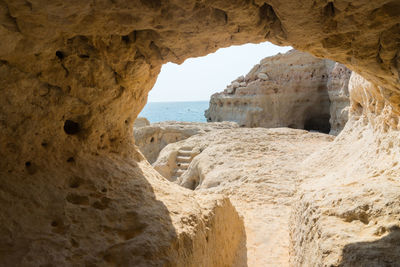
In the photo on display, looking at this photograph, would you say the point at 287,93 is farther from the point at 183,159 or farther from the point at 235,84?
the point at 183,159

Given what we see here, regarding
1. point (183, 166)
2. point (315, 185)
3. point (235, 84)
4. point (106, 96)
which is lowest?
point (183, 166)

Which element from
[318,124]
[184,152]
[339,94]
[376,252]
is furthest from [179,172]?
[318,124]

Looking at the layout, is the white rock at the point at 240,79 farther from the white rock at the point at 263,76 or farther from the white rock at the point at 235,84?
the white rock at the point at 263,76

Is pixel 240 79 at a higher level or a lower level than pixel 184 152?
higher

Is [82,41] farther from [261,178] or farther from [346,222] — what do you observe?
[261,178]

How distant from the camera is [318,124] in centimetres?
1836

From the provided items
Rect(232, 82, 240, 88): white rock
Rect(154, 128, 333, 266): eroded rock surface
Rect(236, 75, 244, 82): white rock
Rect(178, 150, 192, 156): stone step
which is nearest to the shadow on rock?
Rect(154, 128, 333, 266): eroded rock surface

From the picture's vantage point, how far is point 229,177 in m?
6.24

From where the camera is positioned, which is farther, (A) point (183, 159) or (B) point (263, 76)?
(B) point (263, 76)

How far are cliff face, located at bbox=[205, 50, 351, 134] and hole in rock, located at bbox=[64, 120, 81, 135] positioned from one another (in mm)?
15652

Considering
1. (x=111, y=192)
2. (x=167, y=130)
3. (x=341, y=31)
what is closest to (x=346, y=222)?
(x=341, y=31)

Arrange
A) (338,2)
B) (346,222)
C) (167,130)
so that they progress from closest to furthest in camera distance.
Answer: (338,2)
(346,222)
(167,130)

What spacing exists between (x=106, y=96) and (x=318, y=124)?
58.8 ft

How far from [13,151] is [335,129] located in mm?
15132
